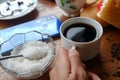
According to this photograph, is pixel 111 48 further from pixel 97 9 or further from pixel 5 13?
pixel 5 13

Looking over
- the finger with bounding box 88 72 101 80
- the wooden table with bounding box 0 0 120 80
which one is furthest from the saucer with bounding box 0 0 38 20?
the finger with bounding box 88 72 101 80

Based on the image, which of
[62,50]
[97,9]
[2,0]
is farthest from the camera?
[2,0]

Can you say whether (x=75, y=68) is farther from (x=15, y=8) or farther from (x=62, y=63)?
(x=15, y=8)

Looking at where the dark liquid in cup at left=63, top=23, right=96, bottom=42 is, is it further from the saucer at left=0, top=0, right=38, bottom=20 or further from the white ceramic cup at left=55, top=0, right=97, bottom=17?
the saucer at left=0, top=0, right=38, bottom=20

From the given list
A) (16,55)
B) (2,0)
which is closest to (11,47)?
(16,55)

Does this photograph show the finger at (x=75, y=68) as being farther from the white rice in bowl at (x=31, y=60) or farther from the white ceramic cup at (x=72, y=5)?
the white ceramic cup at (x=72, y=5)

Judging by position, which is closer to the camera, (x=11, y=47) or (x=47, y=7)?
(x=11, y=47)

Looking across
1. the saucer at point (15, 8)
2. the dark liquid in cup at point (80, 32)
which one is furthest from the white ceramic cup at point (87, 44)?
the saucer at point (15, 8)
